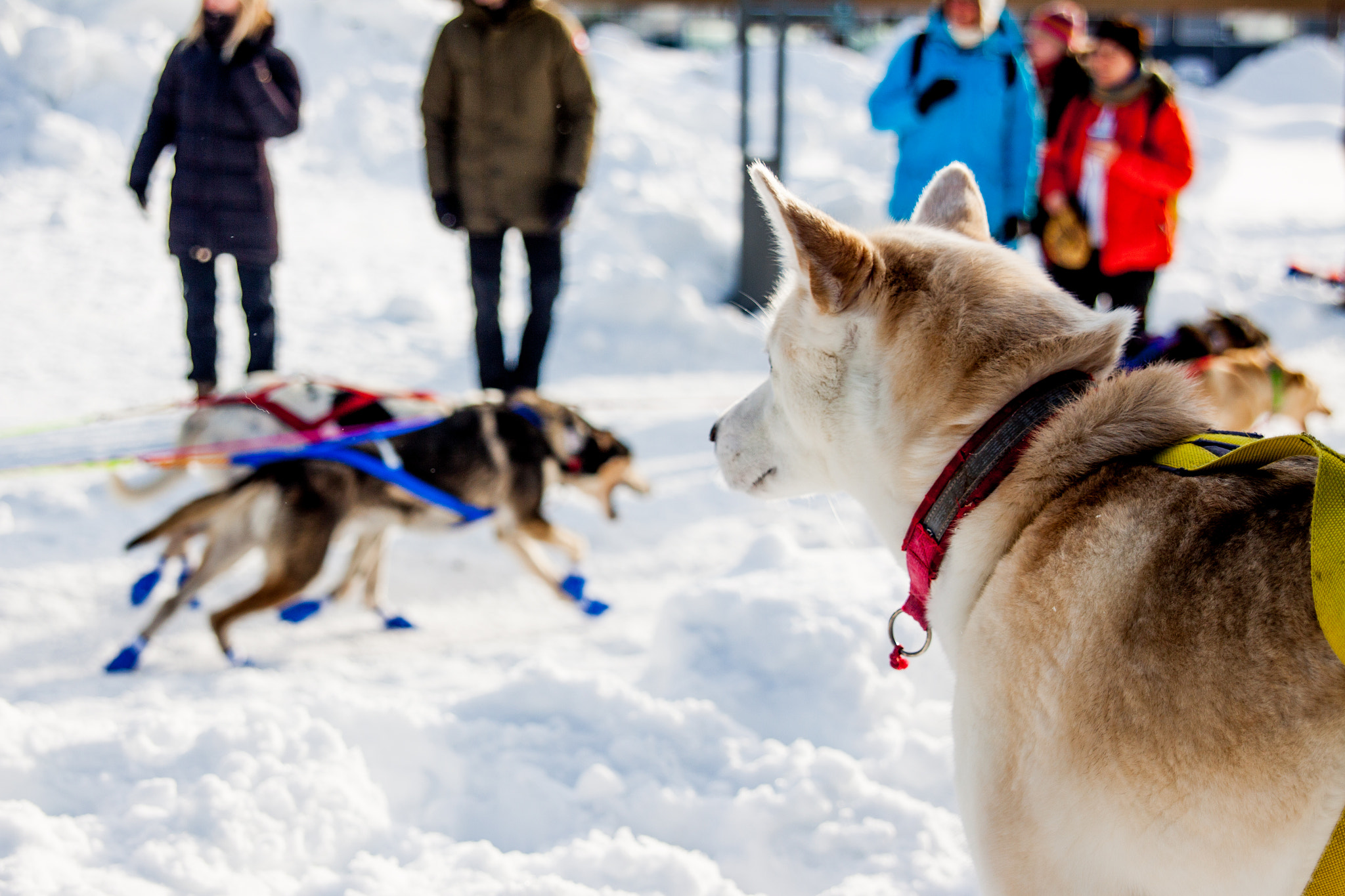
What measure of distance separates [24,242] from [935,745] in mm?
8360

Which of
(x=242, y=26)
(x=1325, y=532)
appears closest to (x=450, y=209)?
(x=242, y=26)

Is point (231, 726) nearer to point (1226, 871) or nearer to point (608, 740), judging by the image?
point (608, 740)

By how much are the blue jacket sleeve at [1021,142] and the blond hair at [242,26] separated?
10.8ft

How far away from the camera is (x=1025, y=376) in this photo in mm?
1355

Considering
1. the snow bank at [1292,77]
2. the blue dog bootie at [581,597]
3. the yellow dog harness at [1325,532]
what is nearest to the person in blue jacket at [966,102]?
the blue dog bootie at [581,597]

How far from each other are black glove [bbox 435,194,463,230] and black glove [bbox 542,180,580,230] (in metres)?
0.40

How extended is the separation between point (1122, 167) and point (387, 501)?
3543 mm

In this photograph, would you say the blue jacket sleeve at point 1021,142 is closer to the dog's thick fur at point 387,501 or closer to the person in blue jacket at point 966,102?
the person in blue jacket at point 966,102

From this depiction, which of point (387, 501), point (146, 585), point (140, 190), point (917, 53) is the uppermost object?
point (917, 53)

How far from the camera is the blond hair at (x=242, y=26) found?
13.6 ft

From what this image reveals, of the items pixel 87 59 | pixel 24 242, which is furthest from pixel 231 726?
pixel 87 59

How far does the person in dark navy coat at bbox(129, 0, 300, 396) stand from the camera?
13.7ft

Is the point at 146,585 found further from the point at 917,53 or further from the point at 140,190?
the point at 917,53

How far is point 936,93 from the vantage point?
4160 mm
